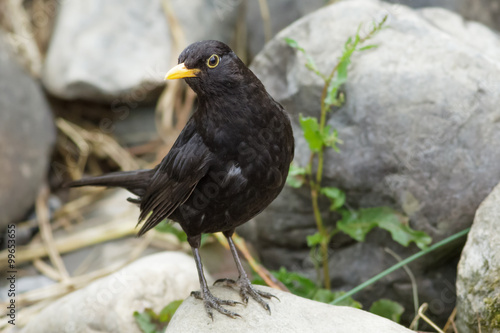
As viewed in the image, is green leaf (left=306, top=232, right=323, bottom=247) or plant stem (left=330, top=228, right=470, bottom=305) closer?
plant stem (left=330, top=228, right=470, bottom=305)

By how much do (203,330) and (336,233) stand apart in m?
1.52

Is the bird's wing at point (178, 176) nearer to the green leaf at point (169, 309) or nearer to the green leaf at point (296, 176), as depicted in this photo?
the green leaf at point (169, 309)

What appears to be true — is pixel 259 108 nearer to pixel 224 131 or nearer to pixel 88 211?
pixel 224 131

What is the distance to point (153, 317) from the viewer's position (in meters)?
3.50

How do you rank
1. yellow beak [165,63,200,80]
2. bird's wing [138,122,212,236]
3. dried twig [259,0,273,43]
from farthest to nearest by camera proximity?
dried twig [259,0,273,43]
bird's wing [138,122,212,236]
yellow beak [165,63,200,80]

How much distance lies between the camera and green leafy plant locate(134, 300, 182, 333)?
3422mm

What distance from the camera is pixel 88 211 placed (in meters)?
5.90

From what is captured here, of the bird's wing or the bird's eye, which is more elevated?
the bird's eye

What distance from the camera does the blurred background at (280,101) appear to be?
3.56m

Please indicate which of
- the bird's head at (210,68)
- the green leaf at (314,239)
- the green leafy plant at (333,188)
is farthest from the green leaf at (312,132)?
the bird's head at (210,68)

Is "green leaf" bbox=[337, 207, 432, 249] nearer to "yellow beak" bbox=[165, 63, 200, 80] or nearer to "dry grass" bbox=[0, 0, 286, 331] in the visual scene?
"yellow beak" bbox=[165, 63, 200, 80]

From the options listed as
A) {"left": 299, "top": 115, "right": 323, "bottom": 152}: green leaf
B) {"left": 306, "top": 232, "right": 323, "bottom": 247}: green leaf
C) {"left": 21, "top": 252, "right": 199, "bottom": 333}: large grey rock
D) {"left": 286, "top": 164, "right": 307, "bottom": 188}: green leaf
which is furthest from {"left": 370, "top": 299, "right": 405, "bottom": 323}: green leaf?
{"left": 21, "top": 252, "right": 199, "bottom": 333}: large grey rock

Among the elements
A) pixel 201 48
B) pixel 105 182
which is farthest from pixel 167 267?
pixel 201 48

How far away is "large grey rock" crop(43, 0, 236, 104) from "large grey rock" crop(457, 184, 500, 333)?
152 inches
